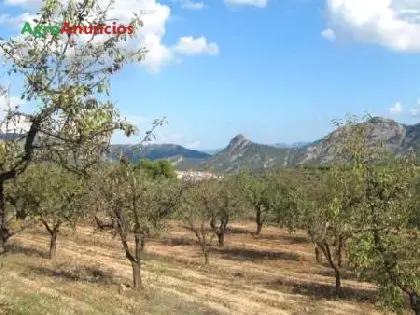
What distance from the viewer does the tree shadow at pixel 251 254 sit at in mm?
60306

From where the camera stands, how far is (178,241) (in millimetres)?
71688

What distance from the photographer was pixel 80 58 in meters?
11.3

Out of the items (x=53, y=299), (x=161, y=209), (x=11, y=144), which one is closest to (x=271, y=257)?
(x=161, y=209)

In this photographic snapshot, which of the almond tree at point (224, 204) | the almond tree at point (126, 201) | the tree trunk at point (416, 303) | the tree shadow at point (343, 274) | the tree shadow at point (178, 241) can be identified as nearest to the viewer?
the tree trunk at point (416, 303)

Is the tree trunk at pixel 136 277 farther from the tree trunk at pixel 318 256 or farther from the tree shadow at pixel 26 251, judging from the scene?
the tree trunk at pixel 318 256

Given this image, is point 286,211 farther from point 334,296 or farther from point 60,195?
point 60,195

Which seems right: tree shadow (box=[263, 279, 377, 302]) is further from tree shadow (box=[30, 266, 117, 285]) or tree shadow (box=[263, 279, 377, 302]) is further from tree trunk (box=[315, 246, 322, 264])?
tree shadow (box=[30, 266, 117, 285])

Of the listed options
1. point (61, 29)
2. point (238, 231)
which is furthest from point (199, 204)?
point (61, 29)

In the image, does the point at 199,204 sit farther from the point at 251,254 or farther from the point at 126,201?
the point at 126,201

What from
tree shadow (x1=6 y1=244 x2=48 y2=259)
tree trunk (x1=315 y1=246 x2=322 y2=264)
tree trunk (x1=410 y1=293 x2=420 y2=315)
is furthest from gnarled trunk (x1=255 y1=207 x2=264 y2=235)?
tree trunk (x1=410 y1=293 x2=420 y2=315)

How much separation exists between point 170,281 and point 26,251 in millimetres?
13834

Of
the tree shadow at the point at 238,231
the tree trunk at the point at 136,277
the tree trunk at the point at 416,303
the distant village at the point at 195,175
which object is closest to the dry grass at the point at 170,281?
the tree trunk at the point at 136,277

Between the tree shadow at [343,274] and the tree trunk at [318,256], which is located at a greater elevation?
the tree trunk at [318,256]

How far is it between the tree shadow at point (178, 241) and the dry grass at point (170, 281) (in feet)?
4.58
